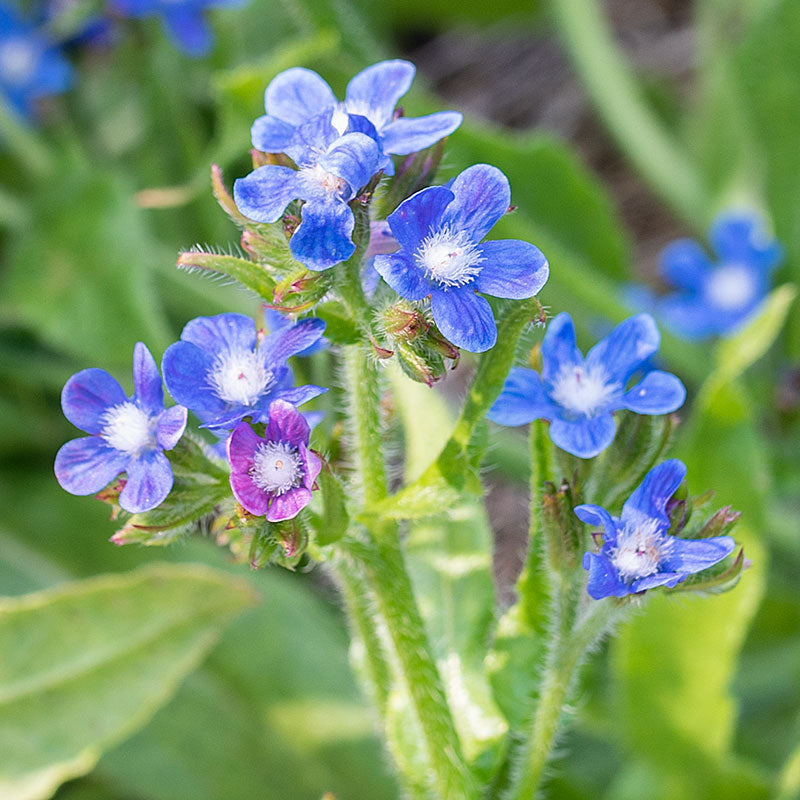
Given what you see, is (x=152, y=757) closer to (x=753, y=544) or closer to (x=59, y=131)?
(x=753, y=544)

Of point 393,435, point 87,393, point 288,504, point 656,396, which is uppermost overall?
point 87,393

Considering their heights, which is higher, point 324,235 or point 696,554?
point 324,235

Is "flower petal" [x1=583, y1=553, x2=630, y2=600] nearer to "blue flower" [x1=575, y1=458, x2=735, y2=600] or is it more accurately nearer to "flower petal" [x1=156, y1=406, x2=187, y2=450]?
"blue flower" [x1=575, y1=458, x2=735, y2=600]

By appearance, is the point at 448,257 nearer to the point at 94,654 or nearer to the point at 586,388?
the point at 586,388

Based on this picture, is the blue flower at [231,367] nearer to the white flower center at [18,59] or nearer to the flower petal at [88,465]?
the flower petal at [88,465]

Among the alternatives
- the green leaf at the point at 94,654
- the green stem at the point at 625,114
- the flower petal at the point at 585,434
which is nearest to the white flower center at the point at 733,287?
the green stem at the point at 625,114

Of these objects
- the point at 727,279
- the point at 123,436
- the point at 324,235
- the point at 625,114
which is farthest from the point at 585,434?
the point at 625,114
